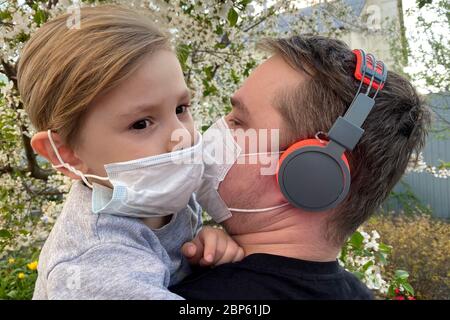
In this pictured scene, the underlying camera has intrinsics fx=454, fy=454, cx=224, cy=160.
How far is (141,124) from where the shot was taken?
1264 millimetres

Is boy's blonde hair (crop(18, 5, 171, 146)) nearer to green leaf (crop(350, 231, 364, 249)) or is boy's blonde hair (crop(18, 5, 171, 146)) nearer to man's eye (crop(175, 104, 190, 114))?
man's eye (crop(175, 104, 190, 114))

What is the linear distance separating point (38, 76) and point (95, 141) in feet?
0.78

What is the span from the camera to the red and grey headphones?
1.31m

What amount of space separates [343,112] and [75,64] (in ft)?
2.58

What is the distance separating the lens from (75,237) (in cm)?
115

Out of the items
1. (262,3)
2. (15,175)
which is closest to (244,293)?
(262,3)

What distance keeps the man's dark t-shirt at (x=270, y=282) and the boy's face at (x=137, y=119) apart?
0.40 metres

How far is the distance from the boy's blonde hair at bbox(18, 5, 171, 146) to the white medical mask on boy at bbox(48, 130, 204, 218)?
3.4 inches

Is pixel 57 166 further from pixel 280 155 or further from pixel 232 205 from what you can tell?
pixel 280 155

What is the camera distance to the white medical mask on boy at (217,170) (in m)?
1.49

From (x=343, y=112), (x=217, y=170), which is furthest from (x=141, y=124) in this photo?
(x=343, y=112)

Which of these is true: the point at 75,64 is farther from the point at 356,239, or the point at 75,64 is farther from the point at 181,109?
the point at 356,239

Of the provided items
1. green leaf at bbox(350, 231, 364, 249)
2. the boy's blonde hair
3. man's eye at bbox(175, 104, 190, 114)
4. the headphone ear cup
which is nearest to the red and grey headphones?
the headphone ear cup

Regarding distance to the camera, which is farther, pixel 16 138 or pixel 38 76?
pixel 16 138
